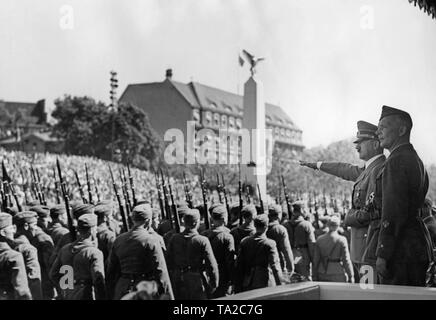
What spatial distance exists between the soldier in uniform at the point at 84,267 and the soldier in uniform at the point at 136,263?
0.10m

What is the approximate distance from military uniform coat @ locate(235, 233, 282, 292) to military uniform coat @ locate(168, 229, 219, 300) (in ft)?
0.94

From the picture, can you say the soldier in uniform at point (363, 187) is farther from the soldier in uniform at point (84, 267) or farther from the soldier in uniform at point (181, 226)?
the soldier in uniform at point (84, 267)

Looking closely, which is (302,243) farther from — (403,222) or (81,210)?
(403,222)

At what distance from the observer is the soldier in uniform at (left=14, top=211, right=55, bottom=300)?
17.9 feet

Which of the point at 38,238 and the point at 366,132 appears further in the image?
the point at 38,238

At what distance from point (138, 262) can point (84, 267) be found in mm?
466

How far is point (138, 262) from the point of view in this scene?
434cm

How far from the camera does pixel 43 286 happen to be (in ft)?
18.1

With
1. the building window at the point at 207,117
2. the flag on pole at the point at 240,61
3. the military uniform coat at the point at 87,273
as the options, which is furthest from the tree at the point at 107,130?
the military uniform coat at the point at 87,273

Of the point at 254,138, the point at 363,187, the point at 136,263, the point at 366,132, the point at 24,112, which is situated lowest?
the point at 136,263

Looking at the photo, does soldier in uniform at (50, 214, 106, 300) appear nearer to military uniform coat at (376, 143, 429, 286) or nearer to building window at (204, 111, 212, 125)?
military uniform coat at (376, 143, 429, 286)

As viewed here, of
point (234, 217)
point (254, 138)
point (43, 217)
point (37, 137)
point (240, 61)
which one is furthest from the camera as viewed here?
point (37, 137)

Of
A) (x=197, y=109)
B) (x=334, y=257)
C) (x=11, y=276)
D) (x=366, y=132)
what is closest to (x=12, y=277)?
(x=11, y=276)
